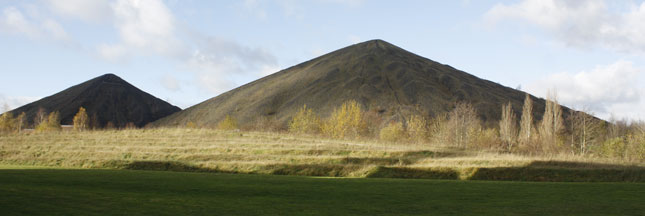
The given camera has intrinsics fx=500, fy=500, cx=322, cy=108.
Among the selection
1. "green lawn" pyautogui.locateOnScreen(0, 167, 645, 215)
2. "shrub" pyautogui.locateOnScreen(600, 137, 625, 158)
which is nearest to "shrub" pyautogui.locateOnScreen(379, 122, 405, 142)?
"shrub" pyautogui.locateOnScreen(600, 137, 625, 158)

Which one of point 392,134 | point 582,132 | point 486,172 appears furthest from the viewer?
point 392,134

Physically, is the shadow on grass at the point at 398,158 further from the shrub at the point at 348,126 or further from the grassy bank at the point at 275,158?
the shrub at the point at 348,126

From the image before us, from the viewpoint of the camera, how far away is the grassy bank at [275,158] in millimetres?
28094

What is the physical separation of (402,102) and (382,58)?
165 feet

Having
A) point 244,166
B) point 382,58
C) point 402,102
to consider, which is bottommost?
point 244,166

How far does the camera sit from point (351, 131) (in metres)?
90.2

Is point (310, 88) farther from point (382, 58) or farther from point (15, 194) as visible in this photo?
point (15, 194)

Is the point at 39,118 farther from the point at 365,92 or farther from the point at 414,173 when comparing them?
the point at 414,173

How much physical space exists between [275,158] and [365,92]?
11394 centimetres

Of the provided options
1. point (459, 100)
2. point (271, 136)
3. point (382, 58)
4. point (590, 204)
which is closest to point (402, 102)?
point (459, 100)

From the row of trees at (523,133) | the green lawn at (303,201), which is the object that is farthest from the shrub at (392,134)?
the green lawn at (303,201)

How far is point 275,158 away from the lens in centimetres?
3472

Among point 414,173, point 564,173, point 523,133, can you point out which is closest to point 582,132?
point 523,133

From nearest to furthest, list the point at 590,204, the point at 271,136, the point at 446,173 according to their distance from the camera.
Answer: the point at 590,204
the point at 446,173
the point at 271,136
